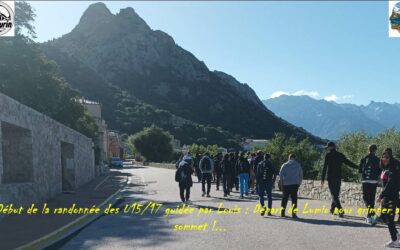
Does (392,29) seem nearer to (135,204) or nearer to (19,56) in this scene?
(135,204)

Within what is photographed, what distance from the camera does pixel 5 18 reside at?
842 inches

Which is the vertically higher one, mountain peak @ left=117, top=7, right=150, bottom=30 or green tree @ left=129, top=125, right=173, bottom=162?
mountain peak @ left=117, top=7, right=150, bottom=30

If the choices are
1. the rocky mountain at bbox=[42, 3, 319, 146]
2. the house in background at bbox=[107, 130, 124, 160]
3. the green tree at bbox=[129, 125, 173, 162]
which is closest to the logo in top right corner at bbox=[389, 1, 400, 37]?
the green tree at bbox=[129, 125, 173, 162]

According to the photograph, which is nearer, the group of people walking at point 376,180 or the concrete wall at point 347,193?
the group of people walking at point 376,180

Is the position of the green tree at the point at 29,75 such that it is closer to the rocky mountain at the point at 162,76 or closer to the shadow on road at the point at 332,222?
the shadow on road at the point at 332,222

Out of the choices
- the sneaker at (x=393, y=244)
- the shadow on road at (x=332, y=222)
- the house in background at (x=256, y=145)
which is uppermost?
the house in background at (x=256, y=145)

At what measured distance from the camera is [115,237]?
9.93m

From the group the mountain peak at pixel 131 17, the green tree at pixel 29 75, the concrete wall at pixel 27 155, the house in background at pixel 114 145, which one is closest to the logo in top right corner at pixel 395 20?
the concrete wall at pixel 27 155

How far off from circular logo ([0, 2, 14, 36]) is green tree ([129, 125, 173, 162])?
2416 inches

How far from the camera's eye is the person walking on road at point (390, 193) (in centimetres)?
825

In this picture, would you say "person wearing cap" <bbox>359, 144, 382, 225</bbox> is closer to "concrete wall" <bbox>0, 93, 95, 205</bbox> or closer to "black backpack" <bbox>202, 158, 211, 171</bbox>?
"black backpack" <bbox>202, 158, 211, 171</bbox>

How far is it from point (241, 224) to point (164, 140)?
239 ft

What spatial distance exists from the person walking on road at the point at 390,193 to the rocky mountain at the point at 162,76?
121642 mm

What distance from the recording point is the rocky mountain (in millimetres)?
139500
